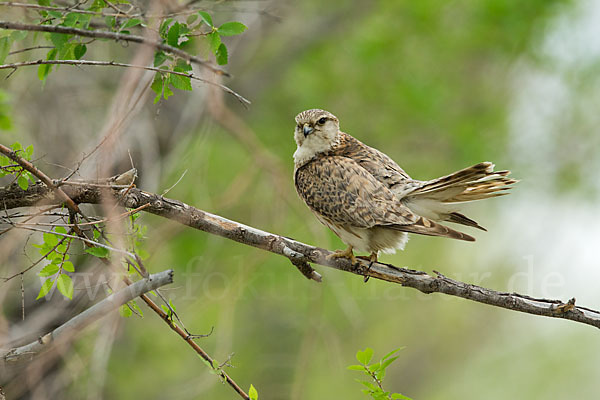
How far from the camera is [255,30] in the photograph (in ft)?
25.7

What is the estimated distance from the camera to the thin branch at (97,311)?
2.47 m

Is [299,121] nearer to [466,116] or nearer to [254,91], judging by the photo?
[254,91]

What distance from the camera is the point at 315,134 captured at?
4.80m

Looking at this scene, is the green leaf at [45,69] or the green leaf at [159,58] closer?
the green leaf at [159,58]

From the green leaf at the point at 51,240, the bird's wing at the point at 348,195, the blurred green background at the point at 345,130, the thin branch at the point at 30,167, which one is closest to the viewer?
the thin branch at the point at 30,167

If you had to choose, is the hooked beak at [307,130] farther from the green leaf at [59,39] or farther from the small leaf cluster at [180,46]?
the green leaf at [59,39]

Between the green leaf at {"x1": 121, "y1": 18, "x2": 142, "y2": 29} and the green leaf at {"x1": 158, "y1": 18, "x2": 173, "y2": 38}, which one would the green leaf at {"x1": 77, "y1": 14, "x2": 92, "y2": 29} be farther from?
the green leaf at {"x1": 158, "y1": 18, "x2": 173, "y2": 38}

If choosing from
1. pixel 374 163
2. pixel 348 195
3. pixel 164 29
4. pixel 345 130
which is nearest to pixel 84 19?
pixel 164 29

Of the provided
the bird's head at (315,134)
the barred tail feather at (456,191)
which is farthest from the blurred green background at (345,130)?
the barred tail feather at (456,191)

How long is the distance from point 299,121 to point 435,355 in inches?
426

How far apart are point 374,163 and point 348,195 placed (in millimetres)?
396

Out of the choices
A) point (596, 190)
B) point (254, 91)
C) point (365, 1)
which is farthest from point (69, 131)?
point (596, 190)

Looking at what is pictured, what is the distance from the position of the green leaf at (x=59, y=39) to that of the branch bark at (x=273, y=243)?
666 millimetres

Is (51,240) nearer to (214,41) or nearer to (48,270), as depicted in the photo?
(48,270)
